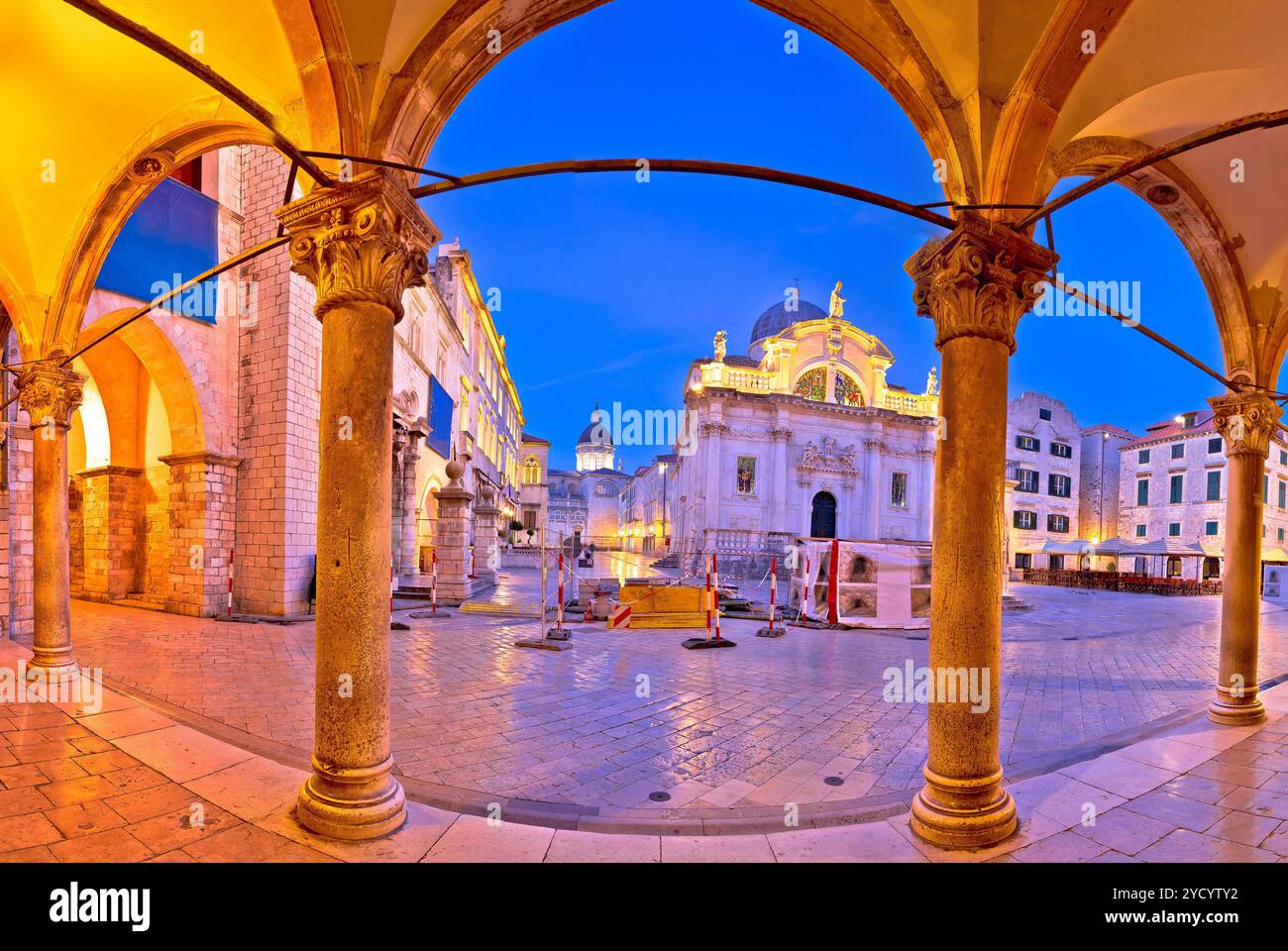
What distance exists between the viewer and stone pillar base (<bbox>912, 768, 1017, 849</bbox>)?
3045 millimetres

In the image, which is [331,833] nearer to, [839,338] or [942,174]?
[942,174]

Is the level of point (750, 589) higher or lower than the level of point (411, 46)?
lower

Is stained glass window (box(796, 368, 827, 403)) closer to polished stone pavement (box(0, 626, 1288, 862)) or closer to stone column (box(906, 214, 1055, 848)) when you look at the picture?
polished stone pavement (box(0, 626, 1288, 862))

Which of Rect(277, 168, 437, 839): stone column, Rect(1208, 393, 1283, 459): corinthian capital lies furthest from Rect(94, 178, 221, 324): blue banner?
Rect(1208, 393, 1283, 459): corinthian capital

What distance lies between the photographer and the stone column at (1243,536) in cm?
571

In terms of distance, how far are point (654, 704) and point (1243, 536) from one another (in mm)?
5901

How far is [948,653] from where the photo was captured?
3252mm

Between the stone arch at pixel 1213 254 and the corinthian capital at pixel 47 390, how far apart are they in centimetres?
994

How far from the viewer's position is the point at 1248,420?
5793 millimetres

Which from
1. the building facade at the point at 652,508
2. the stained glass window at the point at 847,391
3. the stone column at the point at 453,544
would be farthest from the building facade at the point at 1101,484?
the stone column at the point at 453,544

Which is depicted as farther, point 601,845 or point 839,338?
point 839,338

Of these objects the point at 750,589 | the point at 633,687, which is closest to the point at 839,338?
the point at 750,589

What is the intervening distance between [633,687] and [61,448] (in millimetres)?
6652
